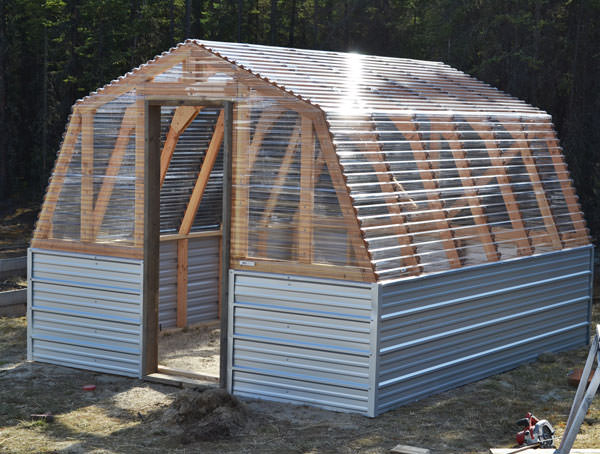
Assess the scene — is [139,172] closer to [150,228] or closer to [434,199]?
[150,228]

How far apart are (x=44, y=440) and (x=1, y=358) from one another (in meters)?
3.53

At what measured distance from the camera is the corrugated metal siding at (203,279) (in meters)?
14.1

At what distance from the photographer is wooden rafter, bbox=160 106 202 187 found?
41.8 ft

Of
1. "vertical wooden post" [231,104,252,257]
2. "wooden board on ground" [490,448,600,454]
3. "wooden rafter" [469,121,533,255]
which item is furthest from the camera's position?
"wooden rafter" [469,121,533,255]

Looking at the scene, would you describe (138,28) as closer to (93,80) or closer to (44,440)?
(93,80)

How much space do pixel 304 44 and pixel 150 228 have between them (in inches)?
1214

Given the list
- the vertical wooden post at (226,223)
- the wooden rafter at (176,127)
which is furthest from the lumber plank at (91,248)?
the wooden rafter at (176,127)

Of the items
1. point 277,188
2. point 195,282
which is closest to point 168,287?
point 195,282

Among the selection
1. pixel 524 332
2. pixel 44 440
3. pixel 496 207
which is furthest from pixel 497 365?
pixel 44 440

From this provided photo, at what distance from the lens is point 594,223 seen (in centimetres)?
2188

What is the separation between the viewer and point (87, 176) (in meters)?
11.4

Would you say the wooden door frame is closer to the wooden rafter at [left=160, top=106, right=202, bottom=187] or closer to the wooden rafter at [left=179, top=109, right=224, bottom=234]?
the wooden rafter at [left=160, top=106, right=202, bottom=187]

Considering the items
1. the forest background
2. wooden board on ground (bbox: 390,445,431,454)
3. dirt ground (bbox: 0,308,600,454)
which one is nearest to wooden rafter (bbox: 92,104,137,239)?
dirt ground (bbox: 0,308,600,454)

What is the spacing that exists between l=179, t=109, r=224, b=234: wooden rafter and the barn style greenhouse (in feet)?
0.21
